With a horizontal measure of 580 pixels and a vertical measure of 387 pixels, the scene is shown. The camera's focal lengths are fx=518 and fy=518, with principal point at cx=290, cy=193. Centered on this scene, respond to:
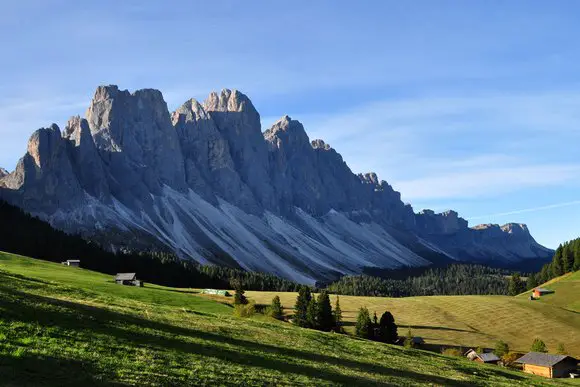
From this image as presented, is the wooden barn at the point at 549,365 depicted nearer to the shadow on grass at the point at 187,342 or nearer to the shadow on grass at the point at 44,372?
the shadow on grass at the point at 187,342

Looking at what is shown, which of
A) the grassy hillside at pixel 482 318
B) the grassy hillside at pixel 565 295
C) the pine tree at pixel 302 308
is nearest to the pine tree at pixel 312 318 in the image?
the pine tree at pixel 302 308

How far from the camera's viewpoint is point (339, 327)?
366 ft

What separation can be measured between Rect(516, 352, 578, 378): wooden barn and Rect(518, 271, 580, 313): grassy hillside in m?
70.1

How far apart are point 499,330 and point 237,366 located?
385 feet

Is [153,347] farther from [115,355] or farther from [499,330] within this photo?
[499,330]

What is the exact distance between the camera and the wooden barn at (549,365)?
3457 inches

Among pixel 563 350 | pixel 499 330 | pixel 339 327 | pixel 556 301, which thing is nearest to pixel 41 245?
pixel 339 327

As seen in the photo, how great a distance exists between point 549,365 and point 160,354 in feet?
260

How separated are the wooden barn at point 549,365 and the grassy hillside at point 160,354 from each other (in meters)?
40.0

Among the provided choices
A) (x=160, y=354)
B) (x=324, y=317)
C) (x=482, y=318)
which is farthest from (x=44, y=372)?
(x=482, y=318)

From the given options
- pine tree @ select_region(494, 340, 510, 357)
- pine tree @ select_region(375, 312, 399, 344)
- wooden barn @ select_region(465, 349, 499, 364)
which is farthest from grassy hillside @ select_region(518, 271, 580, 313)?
pine tree @ select_region(375, 312, 399, 344)

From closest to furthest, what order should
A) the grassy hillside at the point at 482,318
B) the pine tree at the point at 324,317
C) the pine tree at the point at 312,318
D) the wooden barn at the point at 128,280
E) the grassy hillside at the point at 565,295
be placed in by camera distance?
the pine tree at the point at 312,318 < the pine tree at the point at 324,317 < the wooden barn at the point at 128,280 < the grassy hillside at the point at 482,318 < the grassy hillside at the point at 565,295

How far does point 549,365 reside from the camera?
8794 centimetres

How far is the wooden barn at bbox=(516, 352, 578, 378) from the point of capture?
3457 inches
